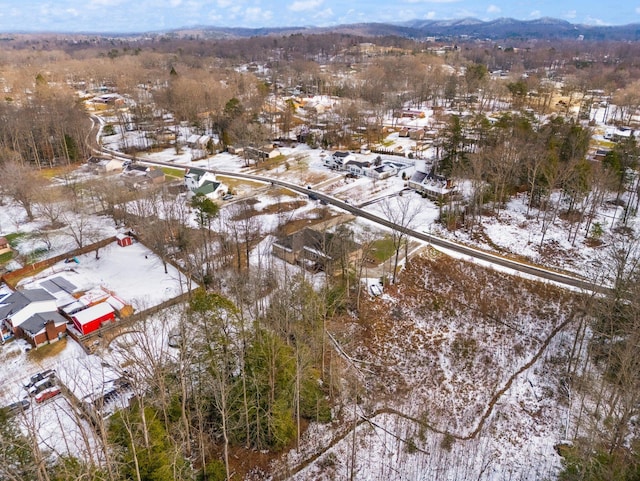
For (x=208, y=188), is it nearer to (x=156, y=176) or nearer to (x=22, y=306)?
(x=156, y=176)

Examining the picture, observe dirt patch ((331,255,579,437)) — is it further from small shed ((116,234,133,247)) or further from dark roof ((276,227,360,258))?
small shed ((116,234,133,247))

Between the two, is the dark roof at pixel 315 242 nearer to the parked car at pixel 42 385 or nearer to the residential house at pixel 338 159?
the parked car at pixel 42 385

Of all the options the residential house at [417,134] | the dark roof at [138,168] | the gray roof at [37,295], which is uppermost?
the residential house at [417,134]

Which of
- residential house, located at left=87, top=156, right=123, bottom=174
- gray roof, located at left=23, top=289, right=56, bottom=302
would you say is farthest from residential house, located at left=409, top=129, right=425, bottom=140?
gray roof, located at left=23, top=289, right=56, bottom=302

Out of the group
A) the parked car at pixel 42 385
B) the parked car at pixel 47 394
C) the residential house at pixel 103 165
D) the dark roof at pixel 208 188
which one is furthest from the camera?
the residential house at pixel 103 165

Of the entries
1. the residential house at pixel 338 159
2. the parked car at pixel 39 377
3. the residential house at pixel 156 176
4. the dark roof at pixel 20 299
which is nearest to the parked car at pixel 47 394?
the parked car at pixel 39 377

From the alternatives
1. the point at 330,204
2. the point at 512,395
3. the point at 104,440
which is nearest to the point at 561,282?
the point at 512,395

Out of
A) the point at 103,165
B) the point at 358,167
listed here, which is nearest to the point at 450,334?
the point at 358,167
